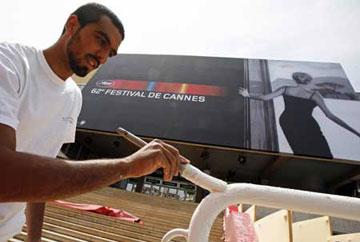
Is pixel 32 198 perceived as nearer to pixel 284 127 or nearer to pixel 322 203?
pixel 322 203

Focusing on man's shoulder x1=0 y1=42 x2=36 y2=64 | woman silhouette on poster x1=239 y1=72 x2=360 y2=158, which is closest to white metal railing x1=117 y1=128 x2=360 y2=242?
man's shoulder x1=0 y1=42 x2=36 y2=64

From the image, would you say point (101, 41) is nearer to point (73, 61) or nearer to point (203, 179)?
point (73, 61)

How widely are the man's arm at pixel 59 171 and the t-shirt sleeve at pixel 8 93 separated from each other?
2cm

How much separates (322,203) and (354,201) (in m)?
0.07

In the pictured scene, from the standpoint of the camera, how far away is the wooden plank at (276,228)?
1.61 meters

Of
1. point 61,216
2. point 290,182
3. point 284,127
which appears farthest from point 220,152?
point 61,216

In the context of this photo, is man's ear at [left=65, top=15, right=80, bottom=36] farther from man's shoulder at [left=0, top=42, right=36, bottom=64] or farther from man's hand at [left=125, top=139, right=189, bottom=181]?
man's hand at [left=125, top=139, right=189, bottom=181]

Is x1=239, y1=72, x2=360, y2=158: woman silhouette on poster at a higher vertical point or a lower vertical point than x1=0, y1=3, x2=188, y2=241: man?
higher

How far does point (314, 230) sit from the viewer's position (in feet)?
5.93

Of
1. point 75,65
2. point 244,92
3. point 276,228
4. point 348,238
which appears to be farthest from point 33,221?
point 244,92

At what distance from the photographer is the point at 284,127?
25.8 feet

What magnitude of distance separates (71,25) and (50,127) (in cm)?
41

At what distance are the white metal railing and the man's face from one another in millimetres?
712

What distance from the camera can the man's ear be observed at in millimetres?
1115
